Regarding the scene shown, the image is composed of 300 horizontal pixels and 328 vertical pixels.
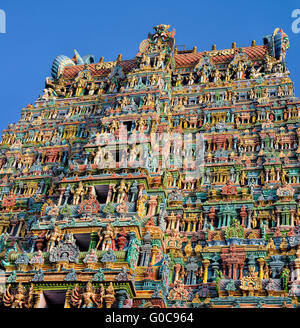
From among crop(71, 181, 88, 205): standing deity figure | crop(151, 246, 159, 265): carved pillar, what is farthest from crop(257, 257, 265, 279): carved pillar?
crop(71, 181, 88, 205): standing deity figure

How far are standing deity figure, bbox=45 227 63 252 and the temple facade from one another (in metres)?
0.05

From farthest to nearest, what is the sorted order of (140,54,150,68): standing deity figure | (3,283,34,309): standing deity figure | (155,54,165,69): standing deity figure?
(140,54,150,68): standing deity figure
(155,54,165,69): standing deity figure
(3,283,34,309): standing deity figure

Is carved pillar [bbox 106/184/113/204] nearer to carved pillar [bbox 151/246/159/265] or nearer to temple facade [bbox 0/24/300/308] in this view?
temple facade [bbox 0/24/300/308]

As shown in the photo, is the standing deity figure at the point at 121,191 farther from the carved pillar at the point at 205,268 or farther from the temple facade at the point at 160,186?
the carved pillar at the point at 205,268

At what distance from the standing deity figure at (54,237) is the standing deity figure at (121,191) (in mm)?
3356

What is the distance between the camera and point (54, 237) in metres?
26.1

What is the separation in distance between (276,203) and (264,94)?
10657 mm

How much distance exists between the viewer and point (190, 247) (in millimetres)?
26812

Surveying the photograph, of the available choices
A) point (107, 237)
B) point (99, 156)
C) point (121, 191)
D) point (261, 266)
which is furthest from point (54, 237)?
point (261, 266)

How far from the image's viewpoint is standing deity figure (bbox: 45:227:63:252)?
25984 millimetres

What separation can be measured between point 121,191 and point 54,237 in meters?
4.18

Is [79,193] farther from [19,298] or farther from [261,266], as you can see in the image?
[261,266]

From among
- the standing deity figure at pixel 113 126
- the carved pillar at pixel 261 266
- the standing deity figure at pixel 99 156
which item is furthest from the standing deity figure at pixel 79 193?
the carved pillar at pixel 261 266

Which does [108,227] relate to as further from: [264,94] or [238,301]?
[264,94]
